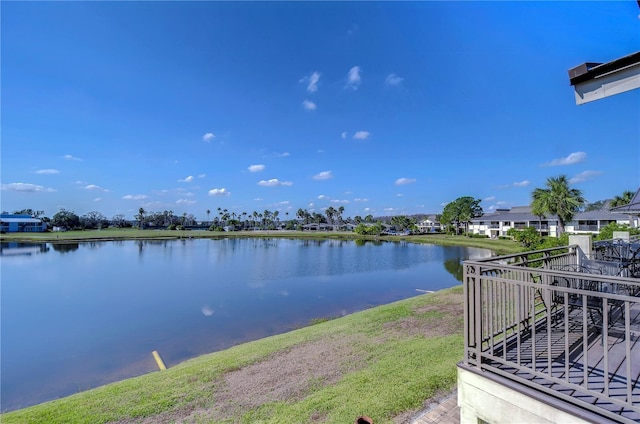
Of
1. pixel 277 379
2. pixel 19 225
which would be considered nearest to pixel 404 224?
pixel 277 379

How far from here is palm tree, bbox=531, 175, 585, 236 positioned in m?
27.8

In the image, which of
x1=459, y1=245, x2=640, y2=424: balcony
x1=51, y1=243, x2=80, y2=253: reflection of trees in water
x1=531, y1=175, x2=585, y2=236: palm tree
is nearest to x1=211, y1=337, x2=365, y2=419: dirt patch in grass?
x1=459, y1=245, x2=640, y2=424: balcony

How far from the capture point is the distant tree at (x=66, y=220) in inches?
3472

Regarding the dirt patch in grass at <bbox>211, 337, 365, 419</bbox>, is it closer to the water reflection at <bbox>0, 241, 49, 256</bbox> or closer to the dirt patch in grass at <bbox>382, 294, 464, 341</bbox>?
the dirt patch in grass at <bbox>382, 294, 464, 341</bbox>

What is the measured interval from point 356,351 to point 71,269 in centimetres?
3138

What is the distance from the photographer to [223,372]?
5543mm

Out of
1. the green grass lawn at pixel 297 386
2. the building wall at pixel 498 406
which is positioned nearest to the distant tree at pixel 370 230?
the green grass lawn at pixel 297 386

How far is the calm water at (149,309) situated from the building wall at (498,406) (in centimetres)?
830

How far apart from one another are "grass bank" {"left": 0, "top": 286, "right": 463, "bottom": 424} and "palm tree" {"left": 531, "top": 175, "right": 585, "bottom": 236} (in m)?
29.0

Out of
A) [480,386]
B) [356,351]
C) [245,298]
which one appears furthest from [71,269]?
[480,386]

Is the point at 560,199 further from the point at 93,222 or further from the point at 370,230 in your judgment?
the point at 93,222

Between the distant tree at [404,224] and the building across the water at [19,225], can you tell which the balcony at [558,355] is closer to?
the distant tree at [404,224]

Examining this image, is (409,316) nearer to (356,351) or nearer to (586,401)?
(356,351)

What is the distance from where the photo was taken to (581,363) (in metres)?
2.72
